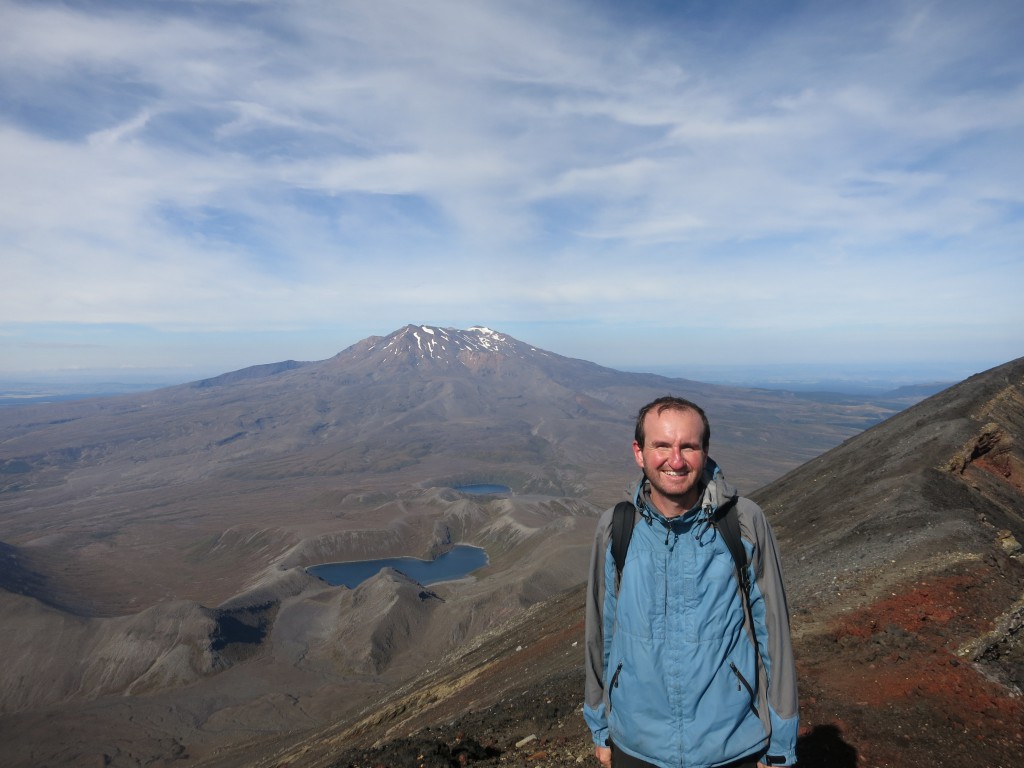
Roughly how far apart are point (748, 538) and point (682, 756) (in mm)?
1311

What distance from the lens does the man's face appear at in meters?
3.37

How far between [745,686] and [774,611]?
1.54 feet

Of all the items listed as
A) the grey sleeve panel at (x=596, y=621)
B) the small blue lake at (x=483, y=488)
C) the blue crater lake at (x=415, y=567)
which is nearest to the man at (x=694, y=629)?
the grey sleeve panel at (x=596, y=621)

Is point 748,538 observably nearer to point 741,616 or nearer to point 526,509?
point 741,616

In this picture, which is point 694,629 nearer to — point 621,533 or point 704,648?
point 704,648

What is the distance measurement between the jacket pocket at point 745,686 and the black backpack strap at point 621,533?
0.81 metres

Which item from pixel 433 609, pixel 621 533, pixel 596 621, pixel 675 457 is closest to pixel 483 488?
pixel 433 609

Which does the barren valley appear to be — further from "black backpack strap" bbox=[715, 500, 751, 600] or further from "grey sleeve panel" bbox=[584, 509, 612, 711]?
"black backpack strap" bbox=[715, 500, 751, 600]

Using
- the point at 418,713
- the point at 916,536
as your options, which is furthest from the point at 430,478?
the point at 916,536

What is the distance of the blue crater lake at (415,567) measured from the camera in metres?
87.9

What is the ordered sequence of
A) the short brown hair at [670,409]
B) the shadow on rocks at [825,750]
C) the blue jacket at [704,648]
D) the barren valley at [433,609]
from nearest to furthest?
the blue jacket at [704,648] → the short brown hair at [670,409] → the shadow on rocks at [825,750] → the barren valley at [433,609]

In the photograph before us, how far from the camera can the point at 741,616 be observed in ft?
11.0

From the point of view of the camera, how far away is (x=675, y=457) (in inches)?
134

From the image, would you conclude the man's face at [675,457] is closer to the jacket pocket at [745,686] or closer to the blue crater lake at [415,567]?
the jacket pocket at [745,686]
